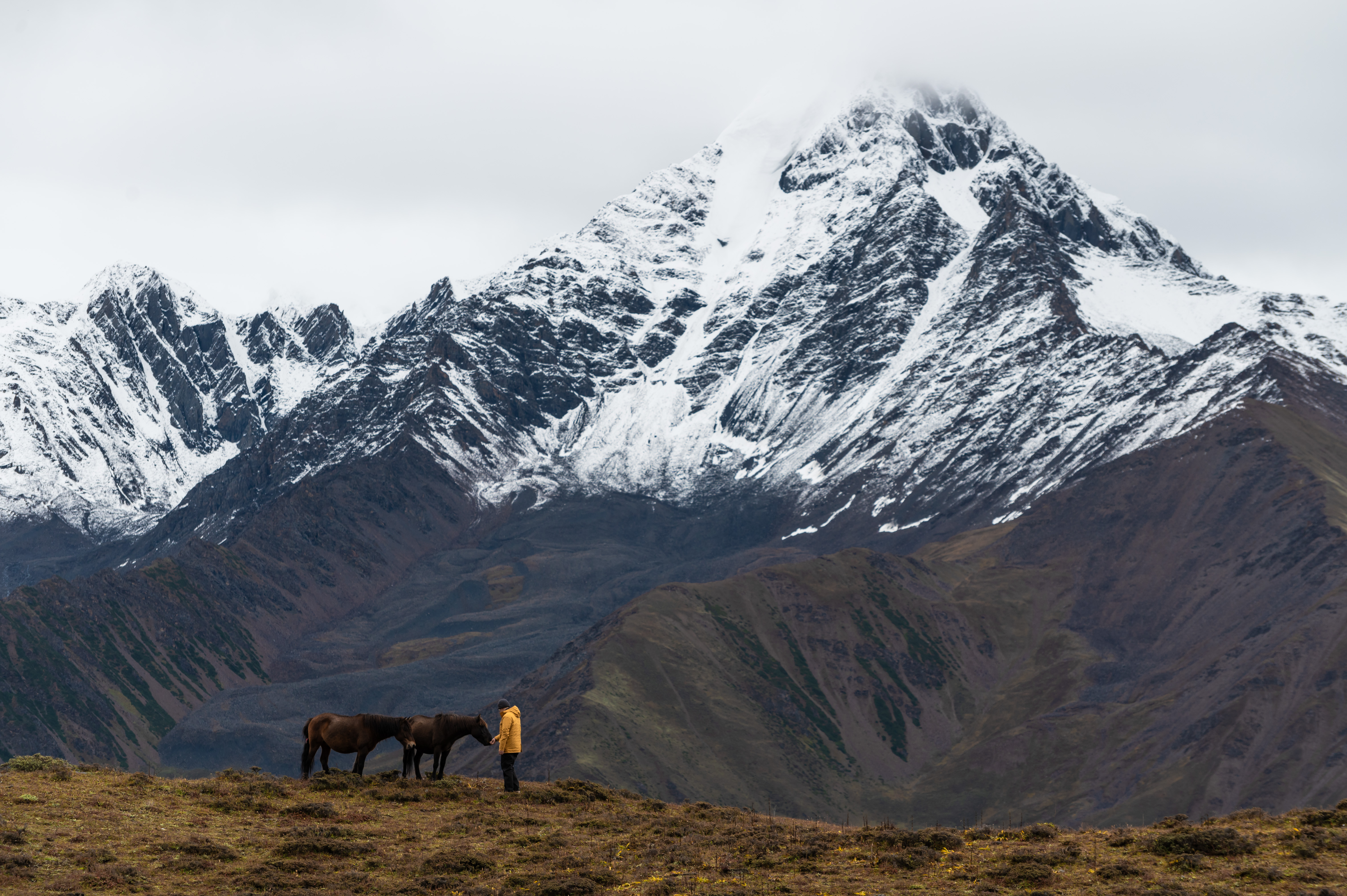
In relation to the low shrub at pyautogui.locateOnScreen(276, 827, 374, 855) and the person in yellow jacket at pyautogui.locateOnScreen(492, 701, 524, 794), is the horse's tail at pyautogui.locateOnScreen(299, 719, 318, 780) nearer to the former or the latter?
the person in yellow jacket at pyautogui.locateOnScreen(492, 701, 524, 794)

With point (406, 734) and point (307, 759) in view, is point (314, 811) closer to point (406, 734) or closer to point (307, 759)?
point (307, 759)

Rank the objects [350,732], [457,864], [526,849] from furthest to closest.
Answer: [350,732] < [526,849] < [457,864]

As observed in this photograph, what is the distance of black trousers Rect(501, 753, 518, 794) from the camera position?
43.0m

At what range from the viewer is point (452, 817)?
40.2 m

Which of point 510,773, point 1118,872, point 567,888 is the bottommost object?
point 567,888

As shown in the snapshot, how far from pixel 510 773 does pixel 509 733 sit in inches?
59.9

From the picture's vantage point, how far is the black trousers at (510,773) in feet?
141

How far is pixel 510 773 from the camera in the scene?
4356 centimetres

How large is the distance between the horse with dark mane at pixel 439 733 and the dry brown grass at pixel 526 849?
39.2 inches

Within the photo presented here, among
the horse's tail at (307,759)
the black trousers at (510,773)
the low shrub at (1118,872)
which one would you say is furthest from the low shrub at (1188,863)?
the horse's tail at (307,759)

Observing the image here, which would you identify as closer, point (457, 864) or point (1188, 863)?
point (457, 864)

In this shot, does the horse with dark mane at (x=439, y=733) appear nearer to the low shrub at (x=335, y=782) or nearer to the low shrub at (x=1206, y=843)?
the low shrub at (x=335, y=782)

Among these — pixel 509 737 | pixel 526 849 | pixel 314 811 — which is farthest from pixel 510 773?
pixel 526 849

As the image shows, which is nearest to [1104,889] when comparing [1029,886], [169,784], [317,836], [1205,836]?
[1029,886]
